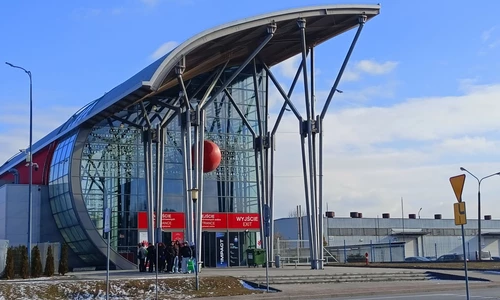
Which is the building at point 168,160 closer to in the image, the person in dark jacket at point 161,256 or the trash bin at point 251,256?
the trash bin at point 251,256

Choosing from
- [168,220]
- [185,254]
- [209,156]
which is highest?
[209,156]

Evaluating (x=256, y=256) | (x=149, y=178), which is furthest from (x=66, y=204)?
(x=256, y=256)

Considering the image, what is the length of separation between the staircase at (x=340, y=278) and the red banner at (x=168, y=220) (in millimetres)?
14984

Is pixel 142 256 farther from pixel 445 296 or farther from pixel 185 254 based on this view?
pixel 445 296

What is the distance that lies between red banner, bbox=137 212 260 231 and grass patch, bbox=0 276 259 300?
58.2ft

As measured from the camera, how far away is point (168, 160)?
159ft

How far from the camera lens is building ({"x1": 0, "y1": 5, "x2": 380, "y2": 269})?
4053 cm

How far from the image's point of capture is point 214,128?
163 ft

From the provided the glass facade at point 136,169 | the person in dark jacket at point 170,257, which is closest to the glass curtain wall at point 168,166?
the glass facade at point 136,169

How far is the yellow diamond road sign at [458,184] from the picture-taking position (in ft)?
55.5

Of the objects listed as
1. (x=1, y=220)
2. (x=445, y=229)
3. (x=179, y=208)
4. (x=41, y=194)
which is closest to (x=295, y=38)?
(x=179, y=208)

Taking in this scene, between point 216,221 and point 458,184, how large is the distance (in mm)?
32668

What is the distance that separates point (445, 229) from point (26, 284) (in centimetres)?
8815

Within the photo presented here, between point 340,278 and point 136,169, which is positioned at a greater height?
point 136,169
